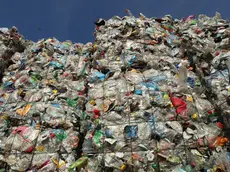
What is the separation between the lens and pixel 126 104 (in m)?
2.74

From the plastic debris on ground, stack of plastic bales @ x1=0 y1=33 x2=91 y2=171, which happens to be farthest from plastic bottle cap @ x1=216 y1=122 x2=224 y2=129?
stack of plastic bales @ x1=0 y1=33 x2=91 y2=171

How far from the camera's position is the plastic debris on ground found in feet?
7.96

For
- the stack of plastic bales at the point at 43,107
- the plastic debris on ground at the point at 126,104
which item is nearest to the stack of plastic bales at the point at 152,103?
the plastic debris on ground at the point at 126,104

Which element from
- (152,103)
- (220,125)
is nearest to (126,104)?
(152,103)

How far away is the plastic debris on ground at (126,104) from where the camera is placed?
7.96ft

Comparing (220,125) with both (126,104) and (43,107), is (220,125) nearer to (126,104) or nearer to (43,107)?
(126,104)

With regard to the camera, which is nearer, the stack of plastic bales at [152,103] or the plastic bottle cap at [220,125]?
the stack of plastic bales at [152,103]

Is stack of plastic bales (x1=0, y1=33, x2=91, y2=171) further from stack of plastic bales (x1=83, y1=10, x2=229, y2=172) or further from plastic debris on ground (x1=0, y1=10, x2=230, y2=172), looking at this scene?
stack of plastic bales (x1=83, y1=10, x2=229, y2=172)

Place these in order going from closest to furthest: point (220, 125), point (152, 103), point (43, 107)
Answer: point (220, 125) → point (152, 103) → point (43, 107)

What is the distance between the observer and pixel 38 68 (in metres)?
3.74

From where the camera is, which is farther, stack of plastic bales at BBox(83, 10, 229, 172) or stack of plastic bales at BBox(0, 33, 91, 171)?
stack of plastic bales at BBox(0, 33, 91, 171)

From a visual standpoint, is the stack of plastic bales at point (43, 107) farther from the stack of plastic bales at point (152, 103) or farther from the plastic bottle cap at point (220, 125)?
the plastic bottle cap at point (220, 125)

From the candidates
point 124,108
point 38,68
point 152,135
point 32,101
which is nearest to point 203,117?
point 152,135

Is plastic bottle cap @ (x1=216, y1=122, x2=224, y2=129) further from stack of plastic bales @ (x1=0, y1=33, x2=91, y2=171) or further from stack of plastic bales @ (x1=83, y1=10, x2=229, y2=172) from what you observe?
stack of plastic bales @ (x1=0, y1=33, x2=91, y2=171)
